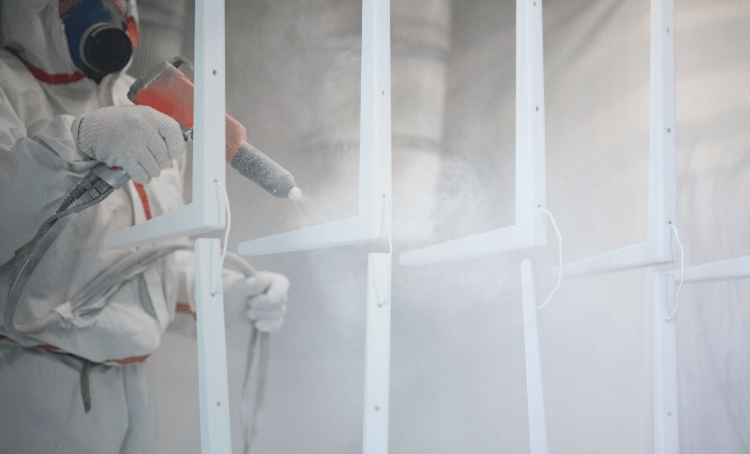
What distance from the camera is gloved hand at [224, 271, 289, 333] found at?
3.42ft

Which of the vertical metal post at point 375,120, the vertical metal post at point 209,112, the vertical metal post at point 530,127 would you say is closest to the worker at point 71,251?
the vertical metal post at point 209,112

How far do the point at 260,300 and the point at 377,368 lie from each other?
0.98 ft

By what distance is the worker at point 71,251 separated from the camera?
0.94 metres

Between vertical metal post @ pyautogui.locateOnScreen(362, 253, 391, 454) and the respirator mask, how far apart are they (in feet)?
1.92

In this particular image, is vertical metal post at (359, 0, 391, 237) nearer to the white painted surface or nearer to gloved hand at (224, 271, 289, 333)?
gloved hand at (224, 271, 289, 333)

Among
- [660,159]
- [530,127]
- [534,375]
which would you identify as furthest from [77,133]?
[660,159]

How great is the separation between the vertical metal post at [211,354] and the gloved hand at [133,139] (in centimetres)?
19

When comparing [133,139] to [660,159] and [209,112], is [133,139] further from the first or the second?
[660,159]

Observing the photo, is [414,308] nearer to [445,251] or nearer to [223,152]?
[445,251]

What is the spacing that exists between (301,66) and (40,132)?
472mm

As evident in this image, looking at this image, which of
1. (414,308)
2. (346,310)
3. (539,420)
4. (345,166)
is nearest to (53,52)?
(345,166)

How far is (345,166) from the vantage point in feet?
3.63

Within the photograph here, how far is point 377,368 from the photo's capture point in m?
0.86

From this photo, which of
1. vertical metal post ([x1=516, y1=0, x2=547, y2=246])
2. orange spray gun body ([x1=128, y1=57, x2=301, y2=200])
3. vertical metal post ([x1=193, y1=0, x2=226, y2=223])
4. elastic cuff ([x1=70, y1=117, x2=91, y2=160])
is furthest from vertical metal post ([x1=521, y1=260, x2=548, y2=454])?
elastic cuff ([x1=70, y1=117, x2=91, y2=160])
